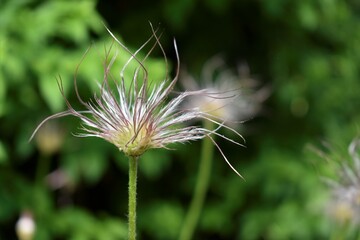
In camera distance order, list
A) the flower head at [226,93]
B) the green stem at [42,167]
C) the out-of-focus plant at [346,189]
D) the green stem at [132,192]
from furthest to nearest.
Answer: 1. the green stem at [42,167]
2. the flower head at [226,93]
3. the out-of-focus plant at [346,189]
4. the green stem at [132,192]

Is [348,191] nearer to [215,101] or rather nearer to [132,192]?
[215,101]

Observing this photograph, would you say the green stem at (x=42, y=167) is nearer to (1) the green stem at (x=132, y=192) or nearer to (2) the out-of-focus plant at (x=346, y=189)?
(2) the out-of-focus plant at (x=346, y=189)

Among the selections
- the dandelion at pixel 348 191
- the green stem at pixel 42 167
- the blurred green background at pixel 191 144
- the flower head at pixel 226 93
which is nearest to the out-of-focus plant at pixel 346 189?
the dandelion at pixel 348 191

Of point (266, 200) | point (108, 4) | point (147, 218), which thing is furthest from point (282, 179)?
point (108, 4)

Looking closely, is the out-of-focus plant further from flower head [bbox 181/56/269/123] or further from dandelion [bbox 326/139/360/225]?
flower head [bbox 181/56/269/123]

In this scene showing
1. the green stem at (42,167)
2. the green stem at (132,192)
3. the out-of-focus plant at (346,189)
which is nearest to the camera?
the green stem at (132,192)

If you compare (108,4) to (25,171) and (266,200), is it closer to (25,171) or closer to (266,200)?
(25,171)
